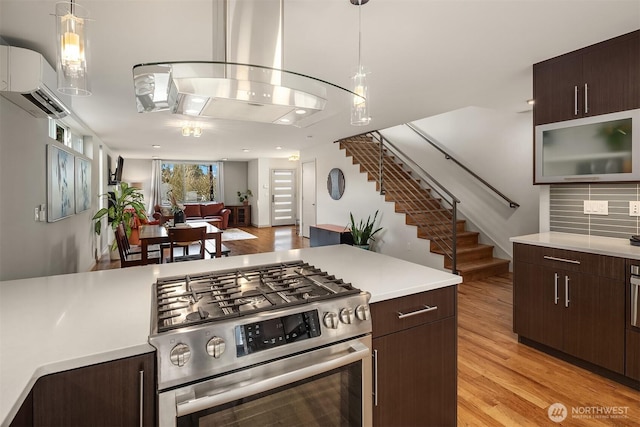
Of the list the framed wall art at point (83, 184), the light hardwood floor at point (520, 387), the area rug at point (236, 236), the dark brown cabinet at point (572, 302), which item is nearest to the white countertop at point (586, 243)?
the dark brown cabinet at point (572, 302)

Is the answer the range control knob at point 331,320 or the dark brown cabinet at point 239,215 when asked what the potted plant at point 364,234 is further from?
the dark brown cabinet at point 239,215

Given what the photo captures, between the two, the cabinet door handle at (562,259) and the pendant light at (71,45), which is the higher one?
the pendant light at (71,45)

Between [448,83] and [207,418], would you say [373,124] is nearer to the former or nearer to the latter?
[448,83]

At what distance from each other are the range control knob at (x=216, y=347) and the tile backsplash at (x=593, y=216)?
2.92m

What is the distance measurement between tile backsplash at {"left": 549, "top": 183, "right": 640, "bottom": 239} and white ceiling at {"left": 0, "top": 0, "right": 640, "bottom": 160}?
42.2 inches

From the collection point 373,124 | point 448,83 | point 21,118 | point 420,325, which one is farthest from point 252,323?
point 373,124

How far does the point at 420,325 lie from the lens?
1.45 metres

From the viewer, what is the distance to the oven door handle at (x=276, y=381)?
906 millimetres

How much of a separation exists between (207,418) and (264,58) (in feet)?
4.33

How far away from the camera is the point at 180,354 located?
0.92 metres

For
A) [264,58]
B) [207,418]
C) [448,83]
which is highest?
[448,83]

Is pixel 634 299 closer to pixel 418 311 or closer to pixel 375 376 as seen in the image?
pixel 418 311

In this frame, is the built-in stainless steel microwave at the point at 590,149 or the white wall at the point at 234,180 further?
the white wall at the point at 234,180

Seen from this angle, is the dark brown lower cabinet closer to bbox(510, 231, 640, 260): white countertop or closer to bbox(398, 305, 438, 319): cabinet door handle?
bbox(510, 231, 640, 260): white countertop
